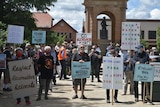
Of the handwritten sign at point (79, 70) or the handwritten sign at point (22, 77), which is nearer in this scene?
the handwritten sign at point (22, 77)

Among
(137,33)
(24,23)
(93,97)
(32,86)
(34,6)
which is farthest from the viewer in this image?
(24,23)

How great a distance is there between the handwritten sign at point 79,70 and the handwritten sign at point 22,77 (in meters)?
1.74

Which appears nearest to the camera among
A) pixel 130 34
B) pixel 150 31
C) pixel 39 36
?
pixel 130 34

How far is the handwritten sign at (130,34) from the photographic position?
15202 millimetres

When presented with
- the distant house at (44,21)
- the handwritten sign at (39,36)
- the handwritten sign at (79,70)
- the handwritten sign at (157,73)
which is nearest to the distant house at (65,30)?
the distant house at (44,21)

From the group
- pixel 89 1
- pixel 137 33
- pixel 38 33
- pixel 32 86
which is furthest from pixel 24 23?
pixel 32 86

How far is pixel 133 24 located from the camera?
15180 mm

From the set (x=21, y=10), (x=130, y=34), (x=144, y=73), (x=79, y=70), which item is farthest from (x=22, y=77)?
(x=21, y=10)

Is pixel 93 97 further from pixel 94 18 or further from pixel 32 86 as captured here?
pixel 94 18

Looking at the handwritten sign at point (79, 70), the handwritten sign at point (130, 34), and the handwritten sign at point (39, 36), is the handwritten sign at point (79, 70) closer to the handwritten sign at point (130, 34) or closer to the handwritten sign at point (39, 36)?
the handwritten sign at point (130, 34)

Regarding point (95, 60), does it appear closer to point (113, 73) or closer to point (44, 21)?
point (113, 73)

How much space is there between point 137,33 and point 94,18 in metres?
22.0

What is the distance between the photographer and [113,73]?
1288 centimetres

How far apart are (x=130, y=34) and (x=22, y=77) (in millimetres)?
4973
